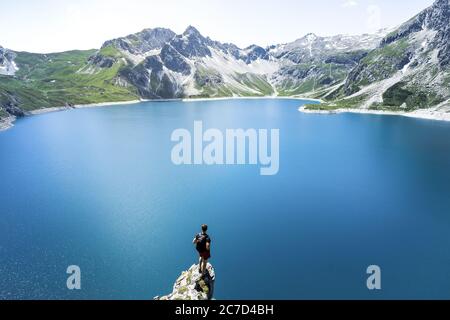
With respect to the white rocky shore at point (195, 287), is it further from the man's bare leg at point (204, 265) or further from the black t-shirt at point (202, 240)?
the black t-shirt at point (202, 240)

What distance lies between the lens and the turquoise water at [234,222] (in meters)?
42.0

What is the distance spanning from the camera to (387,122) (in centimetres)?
18525

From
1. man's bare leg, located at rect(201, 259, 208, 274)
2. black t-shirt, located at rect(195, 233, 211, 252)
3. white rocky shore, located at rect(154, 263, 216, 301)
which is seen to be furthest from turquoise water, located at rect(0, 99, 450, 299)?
black t-shirt, located at rect(195, 233, 211, 252)

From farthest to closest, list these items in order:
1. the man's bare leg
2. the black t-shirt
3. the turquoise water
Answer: the turquoise water
the man's bare leg
the black t-shirt

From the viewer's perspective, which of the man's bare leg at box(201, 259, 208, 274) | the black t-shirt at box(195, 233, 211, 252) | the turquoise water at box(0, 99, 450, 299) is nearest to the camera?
the black t-shirt at box(195, 233, 211, 252)

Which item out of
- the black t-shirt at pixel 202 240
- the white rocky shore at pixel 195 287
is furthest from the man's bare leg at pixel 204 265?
the black t-shirt at pixel 202 240

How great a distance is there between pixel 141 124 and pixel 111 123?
18.5 m

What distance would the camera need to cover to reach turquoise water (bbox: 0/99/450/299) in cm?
4197

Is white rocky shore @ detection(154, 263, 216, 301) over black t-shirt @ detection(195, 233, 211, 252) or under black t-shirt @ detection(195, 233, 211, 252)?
under

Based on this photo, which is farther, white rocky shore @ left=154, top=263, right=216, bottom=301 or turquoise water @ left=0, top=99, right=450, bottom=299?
turquoise water @ left=0, top=99, right=450, bottom=299

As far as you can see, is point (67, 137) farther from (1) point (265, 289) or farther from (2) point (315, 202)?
(1) point (265, 289)

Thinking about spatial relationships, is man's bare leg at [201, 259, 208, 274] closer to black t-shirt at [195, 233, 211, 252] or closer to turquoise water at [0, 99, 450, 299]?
black t-shirt at [195, 233, 211, 252]

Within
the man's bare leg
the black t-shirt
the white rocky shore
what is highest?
the black t-shirt

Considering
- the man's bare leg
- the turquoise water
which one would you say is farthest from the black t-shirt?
the turquoise water
